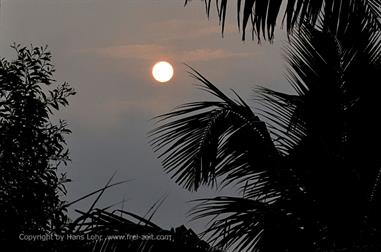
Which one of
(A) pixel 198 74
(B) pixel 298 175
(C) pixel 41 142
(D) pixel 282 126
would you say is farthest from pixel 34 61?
(B) pixel 298 175

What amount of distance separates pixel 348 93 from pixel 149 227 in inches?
115

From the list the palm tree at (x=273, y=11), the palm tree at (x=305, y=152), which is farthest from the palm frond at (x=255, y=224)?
the palm tree at (x=273, y=11)

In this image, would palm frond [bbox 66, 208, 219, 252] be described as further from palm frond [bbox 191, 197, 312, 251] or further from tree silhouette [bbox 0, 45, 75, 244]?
tree silhouette [bbox 0, 45, 75, 244]

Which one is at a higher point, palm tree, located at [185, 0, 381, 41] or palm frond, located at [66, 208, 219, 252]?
palm tree, located at [185, 0, 381, 41]

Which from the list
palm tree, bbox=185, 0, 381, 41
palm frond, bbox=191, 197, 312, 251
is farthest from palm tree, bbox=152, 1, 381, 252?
palm tree, bbox=185, 0, 381, 41

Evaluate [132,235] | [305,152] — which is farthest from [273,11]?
[305,152]

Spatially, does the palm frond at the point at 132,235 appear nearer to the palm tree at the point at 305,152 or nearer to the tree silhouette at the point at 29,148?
the palm tree at the point at 305,152

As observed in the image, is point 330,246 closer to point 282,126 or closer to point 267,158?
point 267,158

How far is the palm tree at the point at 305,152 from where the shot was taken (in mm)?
4590

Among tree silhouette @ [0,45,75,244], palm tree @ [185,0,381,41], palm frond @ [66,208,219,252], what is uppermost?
tree silhouette @ [0,45,75,244]

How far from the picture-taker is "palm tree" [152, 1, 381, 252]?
4.59m

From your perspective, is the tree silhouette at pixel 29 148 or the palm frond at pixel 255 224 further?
the tree silhouette at pixel 29 148

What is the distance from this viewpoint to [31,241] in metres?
2.73

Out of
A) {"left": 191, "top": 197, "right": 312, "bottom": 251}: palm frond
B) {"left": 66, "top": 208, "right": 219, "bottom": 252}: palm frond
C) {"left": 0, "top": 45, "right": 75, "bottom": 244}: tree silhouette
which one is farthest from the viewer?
{"left": 0, "top": 45, "right": 75, "bottom": 244}: tree silhouette
